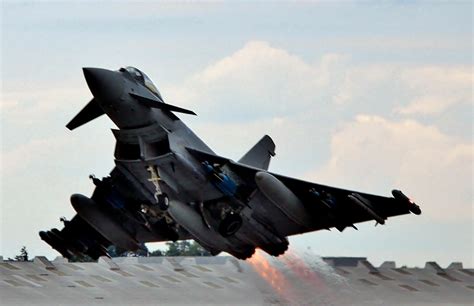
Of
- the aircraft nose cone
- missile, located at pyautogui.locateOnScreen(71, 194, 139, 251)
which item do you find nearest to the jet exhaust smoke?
missile, located at pyautogui.locateOnScreen(71, 194, 139, 251)

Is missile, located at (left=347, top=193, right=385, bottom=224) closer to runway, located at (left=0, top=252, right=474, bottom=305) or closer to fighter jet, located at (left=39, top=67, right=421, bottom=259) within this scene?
fighter jet, located at (left=39, top=67, right=421, bottom=259)

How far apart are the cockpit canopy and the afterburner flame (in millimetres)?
10948

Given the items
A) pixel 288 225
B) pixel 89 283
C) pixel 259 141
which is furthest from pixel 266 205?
Answer: pixel 89 283

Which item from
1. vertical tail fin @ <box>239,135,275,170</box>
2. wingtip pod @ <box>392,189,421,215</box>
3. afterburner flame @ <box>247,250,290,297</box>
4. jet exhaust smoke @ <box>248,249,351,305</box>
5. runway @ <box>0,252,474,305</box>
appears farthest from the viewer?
vertical tail fin @ <box>239,135,275,170</box>

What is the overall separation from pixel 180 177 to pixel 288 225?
21.2 ft

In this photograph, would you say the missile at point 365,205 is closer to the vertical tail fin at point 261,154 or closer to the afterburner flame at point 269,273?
the vertical tail fin at point 261,154

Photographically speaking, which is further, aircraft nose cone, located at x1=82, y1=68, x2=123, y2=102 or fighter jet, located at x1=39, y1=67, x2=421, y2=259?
fighter jet, located at x1=39, y1=67, x2=421, y2=259

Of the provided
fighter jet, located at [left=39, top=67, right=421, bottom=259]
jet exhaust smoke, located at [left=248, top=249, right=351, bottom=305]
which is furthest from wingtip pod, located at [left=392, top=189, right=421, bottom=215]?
jet exhaust smoke, located at [left=248, top=249, right=351, bottom=305]

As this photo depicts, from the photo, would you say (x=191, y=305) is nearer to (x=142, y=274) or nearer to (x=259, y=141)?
(x=142, y=274)

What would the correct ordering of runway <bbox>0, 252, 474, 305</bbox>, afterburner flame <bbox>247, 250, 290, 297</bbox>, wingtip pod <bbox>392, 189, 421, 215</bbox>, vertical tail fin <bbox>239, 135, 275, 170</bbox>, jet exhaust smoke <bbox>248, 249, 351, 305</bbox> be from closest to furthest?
1. wingtip pod <bbox>392, 189, 421, 215</bbox>
2. jet exhaust smoke <bbox>248, 249, 351, 305</bbox>
3. runway <bbox>0, 252, 474, 305</bbox>
4. afterburner flame <bbox>247, 250, 290, 297</bbox>
5. vertical tail fin <bbox>239, 135, 275, 170</bbox>

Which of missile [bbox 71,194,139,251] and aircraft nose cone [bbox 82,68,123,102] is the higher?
aircraft nose cone [bbox 82,68,123,102]

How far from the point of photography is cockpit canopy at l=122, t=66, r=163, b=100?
47812 mm

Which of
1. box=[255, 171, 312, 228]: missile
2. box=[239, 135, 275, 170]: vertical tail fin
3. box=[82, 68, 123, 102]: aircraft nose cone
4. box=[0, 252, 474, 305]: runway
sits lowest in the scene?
Answer: box=[0, 252, 474, 305]: runway

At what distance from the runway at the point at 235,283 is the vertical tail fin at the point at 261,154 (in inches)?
195
